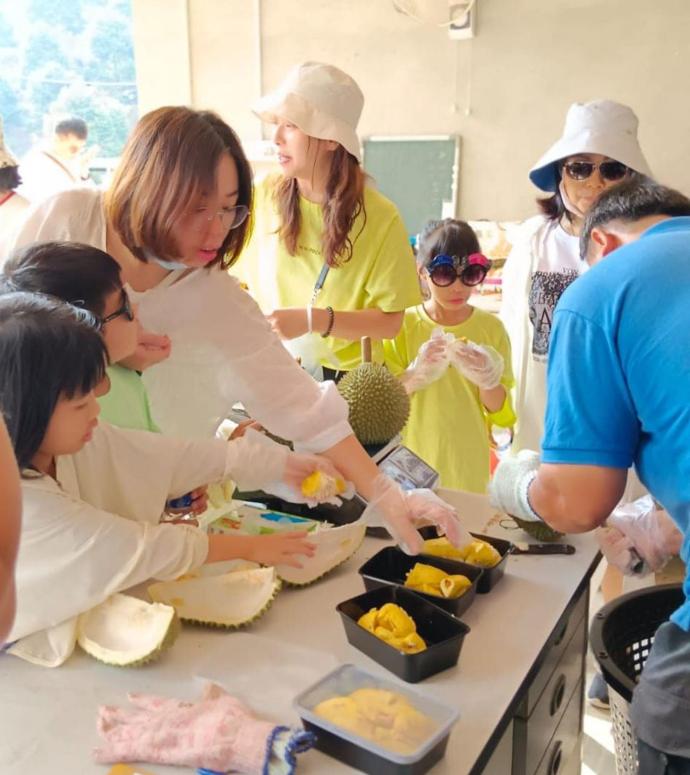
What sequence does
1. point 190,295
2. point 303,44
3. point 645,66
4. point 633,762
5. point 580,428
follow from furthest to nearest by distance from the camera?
point 303,44
point 645,66
point 190,295
point 633,762
point 580,428

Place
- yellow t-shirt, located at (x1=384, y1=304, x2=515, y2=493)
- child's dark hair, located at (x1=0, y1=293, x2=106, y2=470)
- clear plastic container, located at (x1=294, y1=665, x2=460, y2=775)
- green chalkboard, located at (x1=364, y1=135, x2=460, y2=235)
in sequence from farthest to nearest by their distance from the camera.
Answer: green chalkboard, located at (x1=364, y1=135, x2=460, y2=235) → yellow t-shirt, located at (x1=384, y1=304, x2=515, y2=493) → child's dark hair, located at (x1=0, y1=293, x2=106, y2=470) → clear plastic container, located at (x1=294, y1=665, x2=460, y2=775)

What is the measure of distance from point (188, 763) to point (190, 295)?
0.79 metres

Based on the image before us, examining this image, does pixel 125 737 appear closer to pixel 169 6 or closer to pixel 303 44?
pixel 303 44

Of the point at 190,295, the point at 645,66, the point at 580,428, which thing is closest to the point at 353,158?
the point at 190,295

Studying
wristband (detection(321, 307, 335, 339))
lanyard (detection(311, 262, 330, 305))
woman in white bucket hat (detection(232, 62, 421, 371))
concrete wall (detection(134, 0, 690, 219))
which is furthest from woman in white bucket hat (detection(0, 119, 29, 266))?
concrete wall (detection(134, 0, 690, 219))

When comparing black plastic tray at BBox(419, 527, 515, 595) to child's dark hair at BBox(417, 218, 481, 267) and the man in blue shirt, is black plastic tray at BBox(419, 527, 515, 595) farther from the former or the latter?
child's dark hair at BBox(417, 218, 481, 267)

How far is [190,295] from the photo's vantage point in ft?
4.38

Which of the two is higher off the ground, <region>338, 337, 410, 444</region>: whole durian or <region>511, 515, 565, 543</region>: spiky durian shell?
<region>338, 337, 410, 444</region>: whole durian

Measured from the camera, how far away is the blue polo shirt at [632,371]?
83 centimetres

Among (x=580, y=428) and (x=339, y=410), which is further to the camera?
(x=339, y=410)

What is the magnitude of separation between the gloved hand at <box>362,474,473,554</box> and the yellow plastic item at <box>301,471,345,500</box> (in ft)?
0.22

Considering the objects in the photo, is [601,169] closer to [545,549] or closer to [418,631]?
[545,549]

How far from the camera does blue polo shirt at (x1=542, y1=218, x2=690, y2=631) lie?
0.83 metres

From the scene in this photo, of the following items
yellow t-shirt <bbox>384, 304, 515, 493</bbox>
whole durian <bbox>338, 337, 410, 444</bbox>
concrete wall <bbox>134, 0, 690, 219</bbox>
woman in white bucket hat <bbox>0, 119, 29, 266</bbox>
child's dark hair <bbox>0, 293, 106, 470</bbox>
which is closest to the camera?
child's dark hair <bbox>0, 293, 106, 470</bbox>
